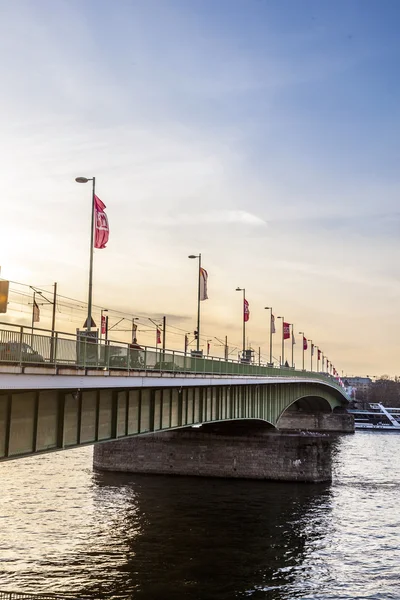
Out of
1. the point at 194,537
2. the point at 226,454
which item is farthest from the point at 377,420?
the point at 194,537

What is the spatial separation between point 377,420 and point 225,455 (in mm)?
112527

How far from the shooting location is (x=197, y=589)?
27531 mm

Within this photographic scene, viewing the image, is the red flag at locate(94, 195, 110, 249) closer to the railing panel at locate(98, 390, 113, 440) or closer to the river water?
the railing panel at locate(98, 390, 113, 440)

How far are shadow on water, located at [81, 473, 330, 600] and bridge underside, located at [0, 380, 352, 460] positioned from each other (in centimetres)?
659

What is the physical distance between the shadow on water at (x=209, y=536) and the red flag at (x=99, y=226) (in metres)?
16.2

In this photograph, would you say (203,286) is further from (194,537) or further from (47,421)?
(47,421)

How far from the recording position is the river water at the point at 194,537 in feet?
91.5

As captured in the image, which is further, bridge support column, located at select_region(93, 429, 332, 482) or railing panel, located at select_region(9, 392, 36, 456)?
bridge support column, located at select_region(93, 429, 332, 482)

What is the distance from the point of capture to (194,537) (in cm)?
3616

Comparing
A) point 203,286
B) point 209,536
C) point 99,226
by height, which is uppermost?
point 203,286

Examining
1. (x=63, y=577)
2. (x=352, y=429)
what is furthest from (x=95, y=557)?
(x=352, y=429)

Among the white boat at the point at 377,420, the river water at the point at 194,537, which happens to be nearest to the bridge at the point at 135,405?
the river water at the point at 194,537

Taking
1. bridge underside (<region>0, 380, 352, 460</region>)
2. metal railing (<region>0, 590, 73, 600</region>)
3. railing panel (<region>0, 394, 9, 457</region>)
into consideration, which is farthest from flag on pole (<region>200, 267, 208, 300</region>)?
railing panel (<region>0, 394, 9, 457</region>)

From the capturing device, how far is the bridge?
67.1 ft
